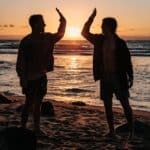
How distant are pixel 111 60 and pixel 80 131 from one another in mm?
1620

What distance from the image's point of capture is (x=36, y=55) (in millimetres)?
7680

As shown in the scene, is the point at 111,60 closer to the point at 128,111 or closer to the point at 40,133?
the point at 128,111

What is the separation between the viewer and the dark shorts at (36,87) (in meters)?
7.70

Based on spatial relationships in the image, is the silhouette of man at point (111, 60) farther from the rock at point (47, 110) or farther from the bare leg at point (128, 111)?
the rock at point (47, 110)

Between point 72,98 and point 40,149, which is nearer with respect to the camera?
point 40,149

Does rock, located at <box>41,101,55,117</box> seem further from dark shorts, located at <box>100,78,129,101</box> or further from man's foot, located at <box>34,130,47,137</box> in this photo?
dark shorts, located at <box>100,78,129,101</box>

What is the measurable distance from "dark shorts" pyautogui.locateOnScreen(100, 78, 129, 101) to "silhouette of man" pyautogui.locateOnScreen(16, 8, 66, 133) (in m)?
0.90

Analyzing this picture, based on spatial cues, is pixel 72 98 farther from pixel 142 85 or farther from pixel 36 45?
pixel 36 45

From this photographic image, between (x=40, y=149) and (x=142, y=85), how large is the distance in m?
13.0

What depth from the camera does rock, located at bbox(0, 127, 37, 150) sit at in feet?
21.0

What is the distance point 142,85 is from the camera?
65.2 feet

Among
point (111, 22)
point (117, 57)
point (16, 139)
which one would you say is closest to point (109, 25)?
point (111, 22)

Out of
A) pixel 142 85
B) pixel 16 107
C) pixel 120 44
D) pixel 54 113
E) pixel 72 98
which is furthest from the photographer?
pixel 142 85

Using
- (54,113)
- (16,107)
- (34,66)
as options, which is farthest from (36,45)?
(16,107)
